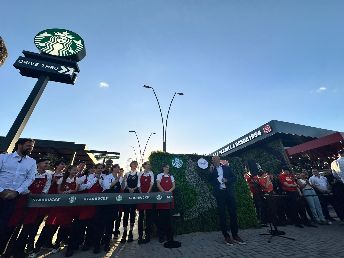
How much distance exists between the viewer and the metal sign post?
1017cm

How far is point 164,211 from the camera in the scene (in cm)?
655

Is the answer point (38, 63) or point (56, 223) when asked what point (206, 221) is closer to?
point (56, 223)

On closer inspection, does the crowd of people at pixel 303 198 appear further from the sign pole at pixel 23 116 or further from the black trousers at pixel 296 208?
the sign pole at pixel 23 116

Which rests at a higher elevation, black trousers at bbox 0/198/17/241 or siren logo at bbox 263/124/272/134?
siren logo at bbox 263/124/272/134

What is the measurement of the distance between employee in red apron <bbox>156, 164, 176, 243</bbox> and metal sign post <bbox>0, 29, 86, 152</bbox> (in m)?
6.52

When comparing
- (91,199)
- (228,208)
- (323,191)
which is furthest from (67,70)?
(323,191)

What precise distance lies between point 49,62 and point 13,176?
913cm

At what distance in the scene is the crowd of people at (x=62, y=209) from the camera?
4.19 meters

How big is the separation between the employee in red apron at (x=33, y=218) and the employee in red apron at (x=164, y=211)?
10.0 feet

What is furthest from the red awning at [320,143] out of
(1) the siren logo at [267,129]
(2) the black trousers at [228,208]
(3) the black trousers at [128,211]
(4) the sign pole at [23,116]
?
(4) the sign pole at [23,116]

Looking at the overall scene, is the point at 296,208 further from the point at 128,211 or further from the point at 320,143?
the point at 320,143

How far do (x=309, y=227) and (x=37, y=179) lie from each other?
8918 mm

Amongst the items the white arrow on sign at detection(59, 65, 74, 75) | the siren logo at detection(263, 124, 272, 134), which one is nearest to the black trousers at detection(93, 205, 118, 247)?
the white arrow on sign at detection(59, 65, 74, 75)

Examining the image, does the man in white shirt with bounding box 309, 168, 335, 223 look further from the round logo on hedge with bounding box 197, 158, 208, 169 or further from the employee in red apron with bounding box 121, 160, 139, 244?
the employee in red apron with bounding box 121, 160, 139, 244
